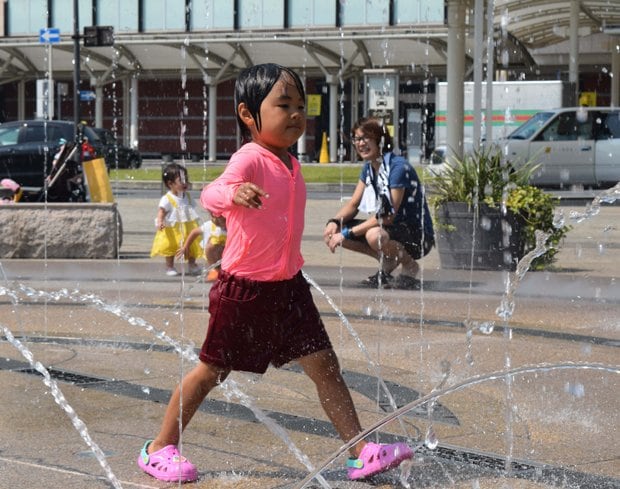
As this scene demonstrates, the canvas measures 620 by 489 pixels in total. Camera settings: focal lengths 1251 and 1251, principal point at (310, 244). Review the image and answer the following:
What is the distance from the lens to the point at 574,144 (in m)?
24.7

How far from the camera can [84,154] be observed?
19891 mm

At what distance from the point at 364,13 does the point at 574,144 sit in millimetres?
21989

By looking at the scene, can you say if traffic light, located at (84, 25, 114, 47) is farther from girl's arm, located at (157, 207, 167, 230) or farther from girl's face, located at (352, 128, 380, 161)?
girl's face, located at (352, 128, 380, 161)

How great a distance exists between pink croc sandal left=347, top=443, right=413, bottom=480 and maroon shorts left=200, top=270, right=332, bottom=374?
38 centimetres

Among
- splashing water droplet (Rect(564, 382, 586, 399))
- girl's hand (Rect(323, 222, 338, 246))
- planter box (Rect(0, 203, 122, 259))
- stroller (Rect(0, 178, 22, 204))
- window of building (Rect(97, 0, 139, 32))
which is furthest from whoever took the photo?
window of building (Rect(97, 0, 139, 32))

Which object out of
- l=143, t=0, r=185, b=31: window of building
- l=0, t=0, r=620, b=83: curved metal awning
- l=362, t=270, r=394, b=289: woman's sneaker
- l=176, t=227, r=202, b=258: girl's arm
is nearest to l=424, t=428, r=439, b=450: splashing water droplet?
l=362, t=270, r=394, b=289: woman's sneaker

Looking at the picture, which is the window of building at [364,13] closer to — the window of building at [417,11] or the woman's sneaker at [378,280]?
the window of building at [417,11]

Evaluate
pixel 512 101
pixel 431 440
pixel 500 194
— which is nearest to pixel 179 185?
pixel 500 194

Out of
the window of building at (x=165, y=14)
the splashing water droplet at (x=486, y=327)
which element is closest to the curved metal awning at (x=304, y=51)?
the window of building at (x=165, y=14)

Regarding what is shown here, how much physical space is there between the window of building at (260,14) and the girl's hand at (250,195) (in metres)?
43.8

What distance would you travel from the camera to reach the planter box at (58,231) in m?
12.6

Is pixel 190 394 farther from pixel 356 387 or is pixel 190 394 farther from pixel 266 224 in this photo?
pixel 356 387

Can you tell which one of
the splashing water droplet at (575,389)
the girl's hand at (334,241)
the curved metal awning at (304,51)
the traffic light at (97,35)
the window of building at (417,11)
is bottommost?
the splashing water droplet at (575,389)

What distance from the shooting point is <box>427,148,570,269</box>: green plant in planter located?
11.2 m
